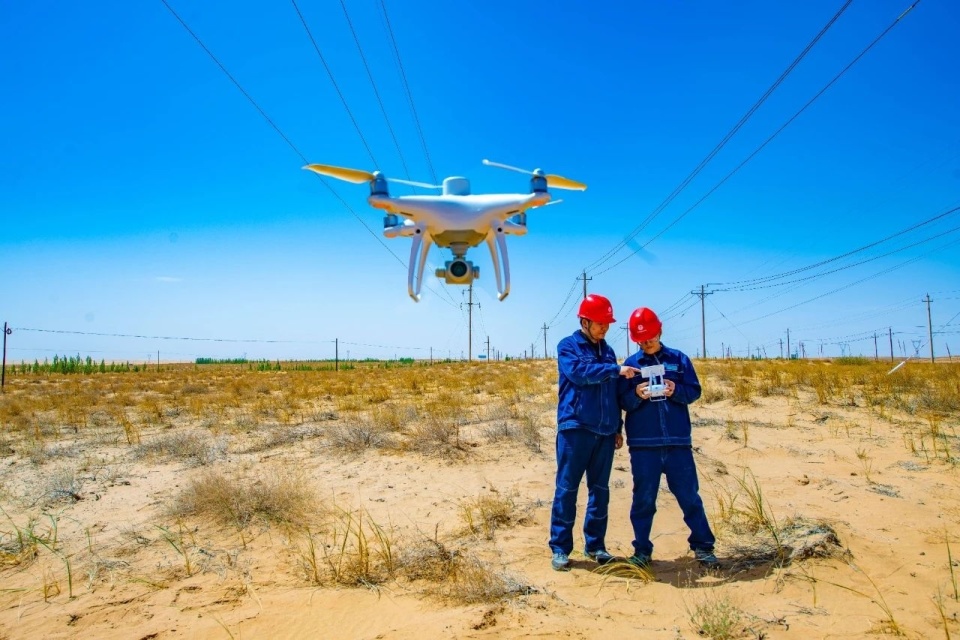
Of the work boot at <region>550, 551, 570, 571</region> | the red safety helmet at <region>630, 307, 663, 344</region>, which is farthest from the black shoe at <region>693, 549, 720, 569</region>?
the red safety helmet at <region>630, 307, 663, 344</region>

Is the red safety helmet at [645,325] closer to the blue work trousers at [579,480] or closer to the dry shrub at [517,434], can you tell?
the blue work trousers at [579,480]

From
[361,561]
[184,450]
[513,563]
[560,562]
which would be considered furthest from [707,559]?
[184,450]

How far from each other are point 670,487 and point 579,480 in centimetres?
64

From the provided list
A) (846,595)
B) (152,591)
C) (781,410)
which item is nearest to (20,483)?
(152,591)

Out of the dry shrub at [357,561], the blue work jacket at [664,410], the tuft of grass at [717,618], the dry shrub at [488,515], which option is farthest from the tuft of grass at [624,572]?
the dry shrub at [357,561]

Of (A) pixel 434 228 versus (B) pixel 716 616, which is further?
(B) pixel 716 616

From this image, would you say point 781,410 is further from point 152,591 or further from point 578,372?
point 152,591

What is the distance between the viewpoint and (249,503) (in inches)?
217

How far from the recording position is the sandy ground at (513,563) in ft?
10.3

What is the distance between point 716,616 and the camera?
2967 millimetres

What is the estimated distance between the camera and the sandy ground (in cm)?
315

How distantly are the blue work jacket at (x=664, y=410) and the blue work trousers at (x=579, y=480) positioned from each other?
0.70 ft

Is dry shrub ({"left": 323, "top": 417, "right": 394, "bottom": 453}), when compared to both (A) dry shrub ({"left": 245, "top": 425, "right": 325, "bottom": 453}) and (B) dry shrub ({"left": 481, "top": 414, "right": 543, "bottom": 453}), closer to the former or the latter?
(A) dry shrub ({"left": 245, "top": 425, "right": 325, "bottom": 453})

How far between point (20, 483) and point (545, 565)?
7370mm
